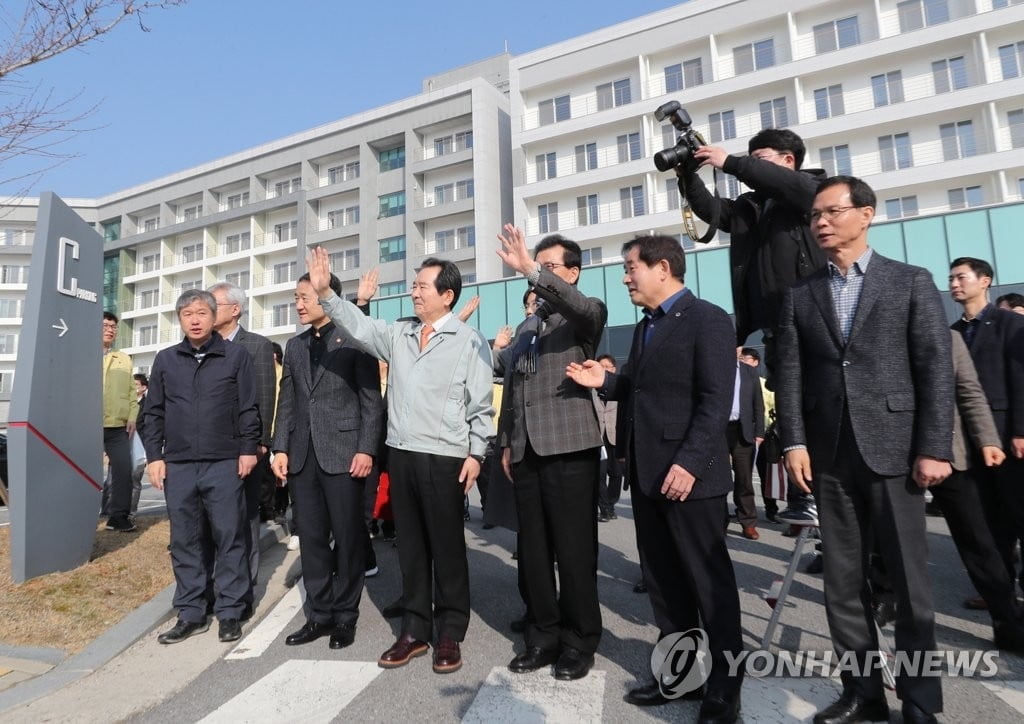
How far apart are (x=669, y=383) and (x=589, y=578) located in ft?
3.75

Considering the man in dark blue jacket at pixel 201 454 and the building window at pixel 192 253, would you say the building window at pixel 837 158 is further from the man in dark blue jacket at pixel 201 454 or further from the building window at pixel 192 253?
the building window at pixel 192 253

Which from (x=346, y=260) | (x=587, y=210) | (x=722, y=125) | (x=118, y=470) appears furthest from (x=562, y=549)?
(x=346, y=260)

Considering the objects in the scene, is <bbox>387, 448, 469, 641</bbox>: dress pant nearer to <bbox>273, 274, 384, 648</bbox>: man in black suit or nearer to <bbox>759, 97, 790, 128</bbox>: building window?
<bbox>273, 274, 384, 648</bbox>: man in black suit

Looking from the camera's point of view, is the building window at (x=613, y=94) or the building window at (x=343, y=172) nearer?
the building window at (x=613, y=94)

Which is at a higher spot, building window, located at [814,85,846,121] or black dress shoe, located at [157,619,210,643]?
building window, located at [814,85,846,121]

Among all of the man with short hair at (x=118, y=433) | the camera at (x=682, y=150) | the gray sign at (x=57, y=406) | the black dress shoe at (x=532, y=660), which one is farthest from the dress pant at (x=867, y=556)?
the man with short hair at (x=118, y=433)

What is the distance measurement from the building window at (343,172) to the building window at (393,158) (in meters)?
2.29

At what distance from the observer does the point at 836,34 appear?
103ft

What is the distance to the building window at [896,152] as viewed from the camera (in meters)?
29.6

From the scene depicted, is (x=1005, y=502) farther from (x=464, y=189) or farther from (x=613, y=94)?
(x=464, y=189)

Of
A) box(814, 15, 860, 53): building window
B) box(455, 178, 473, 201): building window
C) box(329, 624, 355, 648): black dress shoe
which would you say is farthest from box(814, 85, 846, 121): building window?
box(329, 624, 355, 648): black dress shoe

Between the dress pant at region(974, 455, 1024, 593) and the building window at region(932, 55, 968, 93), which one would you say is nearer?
the dress pant at region(974, 455, 1024, 593)

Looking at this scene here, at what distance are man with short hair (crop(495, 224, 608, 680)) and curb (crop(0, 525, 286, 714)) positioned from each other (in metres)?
2.38

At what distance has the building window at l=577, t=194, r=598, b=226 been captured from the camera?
35500 mm
